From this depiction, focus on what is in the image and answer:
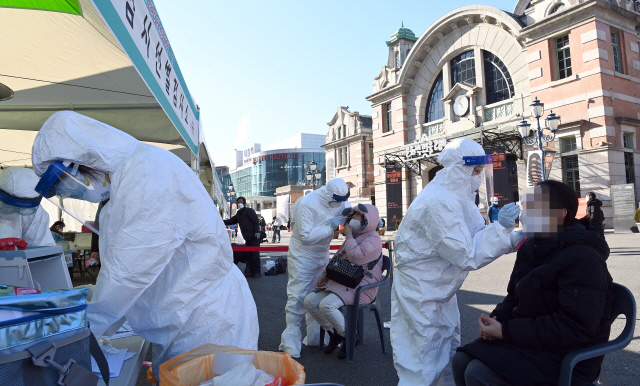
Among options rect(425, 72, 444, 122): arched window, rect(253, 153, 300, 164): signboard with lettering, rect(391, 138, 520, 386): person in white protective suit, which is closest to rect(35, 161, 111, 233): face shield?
rect(391, 138, 520, 386): person in white protective suit

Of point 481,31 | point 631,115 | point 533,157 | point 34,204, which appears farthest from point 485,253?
point 481,31

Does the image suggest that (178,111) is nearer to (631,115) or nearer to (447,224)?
(447,224)

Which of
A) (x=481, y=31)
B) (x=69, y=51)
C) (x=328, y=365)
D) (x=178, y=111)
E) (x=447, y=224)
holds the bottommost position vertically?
(x=328, y=365)

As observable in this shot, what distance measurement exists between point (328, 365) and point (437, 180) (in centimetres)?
210

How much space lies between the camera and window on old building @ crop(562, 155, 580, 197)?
16359 millimetres

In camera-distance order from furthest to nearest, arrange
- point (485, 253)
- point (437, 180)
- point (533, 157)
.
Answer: point (533, 157) → point (437, 180) → point (485, 253)

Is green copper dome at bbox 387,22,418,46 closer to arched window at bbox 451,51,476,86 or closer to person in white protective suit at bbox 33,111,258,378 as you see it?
arched window at bbox 451,51,476,86

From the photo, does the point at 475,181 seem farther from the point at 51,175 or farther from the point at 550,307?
the point at 51,175

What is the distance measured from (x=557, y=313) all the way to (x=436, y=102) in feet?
74.7

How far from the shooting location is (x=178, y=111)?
3938 mm

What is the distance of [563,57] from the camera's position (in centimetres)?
1700

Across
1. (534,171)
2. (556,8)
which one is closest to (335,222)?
(534,171)

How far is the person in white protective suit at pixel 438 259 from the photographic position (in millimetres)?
2602

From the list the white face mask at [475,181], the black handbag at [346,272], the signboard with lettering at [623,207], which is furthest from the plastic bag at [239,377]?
the signboard with lettering at [623,207]
